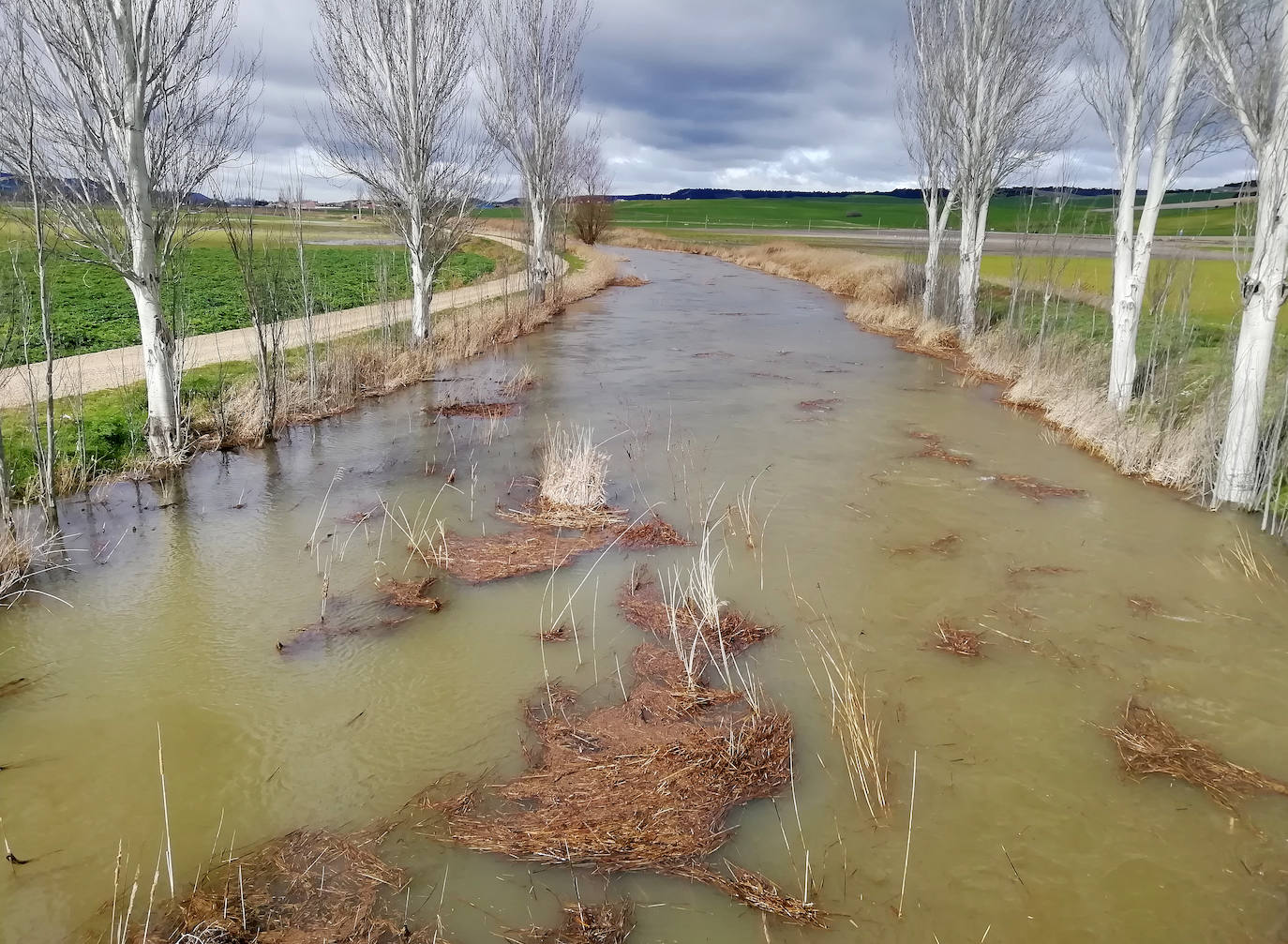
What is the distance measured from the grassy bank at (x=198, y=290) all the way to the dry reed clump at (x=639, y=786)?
556 centimetres

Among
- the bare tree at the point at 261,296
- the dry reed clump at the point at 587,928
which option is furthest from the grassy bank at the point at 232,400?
the dry reed clump at the point at 587,928

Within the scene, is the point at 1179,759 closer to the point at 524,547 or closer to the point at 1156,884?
the point at 1156,884

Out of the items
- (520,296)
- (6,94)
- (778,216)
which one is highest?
(778,216)

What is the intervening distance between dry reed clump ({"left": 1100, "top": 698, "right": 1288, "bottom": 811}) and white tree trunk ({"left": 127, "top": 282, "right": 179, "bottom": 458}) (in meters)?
9.92

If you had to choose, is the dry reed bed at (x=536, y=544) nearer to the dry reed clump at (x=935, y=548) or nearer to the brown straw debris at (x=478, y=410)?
the dry reed clump at (x=935, y=548)

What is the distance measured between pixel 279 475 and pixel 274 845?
679 cm

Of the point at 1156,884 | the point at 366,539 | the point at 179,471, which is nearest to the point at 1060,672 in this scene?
the point at 1156,884

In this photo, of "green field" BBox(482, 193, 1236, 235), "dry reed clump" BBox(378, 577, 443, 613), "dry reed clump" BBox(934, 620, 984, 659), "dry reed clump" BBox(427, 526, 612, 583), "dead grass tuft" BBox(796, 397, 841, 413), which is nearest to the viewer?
"dry reed clump" BBox(934, 620, 984, 659)

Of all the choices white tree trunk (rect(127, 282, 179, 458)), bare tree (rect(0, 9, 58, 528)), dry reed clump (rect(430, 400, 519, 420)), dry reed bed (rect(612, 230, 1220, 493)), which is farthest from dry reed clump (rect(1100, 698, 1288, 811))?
white tree trunk (rect(127, 282, 179, 458))

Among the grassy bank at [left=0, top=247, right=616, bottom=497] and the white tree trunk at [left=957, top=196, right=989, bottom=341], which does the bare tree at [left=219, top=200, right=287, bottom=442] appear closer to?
the grassy bank at [left=0, top=247, right=616, bottom=497]

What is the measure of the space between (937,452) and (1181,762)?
263 inches

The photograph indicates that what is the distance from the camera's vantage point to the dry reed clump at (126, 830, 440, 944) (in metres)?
3.36

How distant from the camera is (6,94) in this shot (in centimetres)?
724

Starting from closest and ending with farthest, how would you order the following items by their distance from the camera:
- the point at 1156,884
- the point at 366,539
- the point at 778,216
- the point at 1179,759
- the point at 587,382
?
1. the point at 1156,884
2. the point at 1179,759
3. the point at 366,539
4. the point at 587,382
5. the point at 778,216
